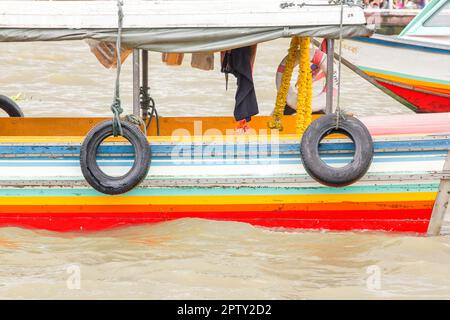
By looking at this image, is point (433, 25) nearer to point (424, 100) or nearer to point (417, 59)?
point (417, 59)

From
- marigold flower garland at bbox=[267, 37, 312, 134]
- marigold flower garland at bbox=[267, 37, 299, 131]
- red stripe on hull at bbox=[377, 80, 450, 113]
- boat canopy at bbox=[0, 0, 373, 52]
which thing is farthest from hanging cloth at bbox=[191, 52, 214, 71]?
red stripe on hull at bbox=[377, 80, 450, 113]

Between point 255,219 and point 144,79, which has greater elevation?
point 144,79

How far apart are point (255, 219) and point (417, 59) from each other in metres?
6.66

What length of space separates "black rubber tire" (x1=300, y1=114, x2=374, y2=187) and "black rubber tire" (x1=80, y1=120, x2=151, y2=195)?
1.22 meters

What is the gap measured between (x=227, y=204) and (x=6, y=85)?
36.4ft

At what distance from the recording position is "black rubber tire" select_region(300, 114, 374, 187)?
7.40 m

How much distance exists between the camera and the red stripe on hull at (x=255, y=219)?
7.73 m

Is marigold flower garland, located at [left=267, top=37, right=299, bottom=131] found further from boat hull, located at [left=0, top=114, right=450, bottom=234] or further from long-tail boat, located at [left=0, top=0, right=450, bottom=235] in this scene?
boat hull, located at [left=0, top=114, right=450, bottom=234]

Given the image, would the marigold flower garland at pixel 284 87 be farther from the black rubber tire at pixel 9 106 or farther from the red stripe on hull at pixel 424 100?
the red stripe on hull at pixel 424 100

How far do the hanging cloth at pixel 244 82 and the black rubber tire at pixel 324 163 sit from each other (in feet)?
2.69

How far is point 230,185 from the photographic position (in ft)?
25.0

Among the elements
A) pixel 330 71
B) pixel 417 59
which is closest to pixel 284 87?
pixel 330 71

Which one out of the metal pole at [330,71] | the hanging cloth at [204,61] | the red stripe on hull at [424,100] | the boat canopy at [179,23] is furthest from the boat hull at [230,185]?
the red stripe on hull at [424,100]
